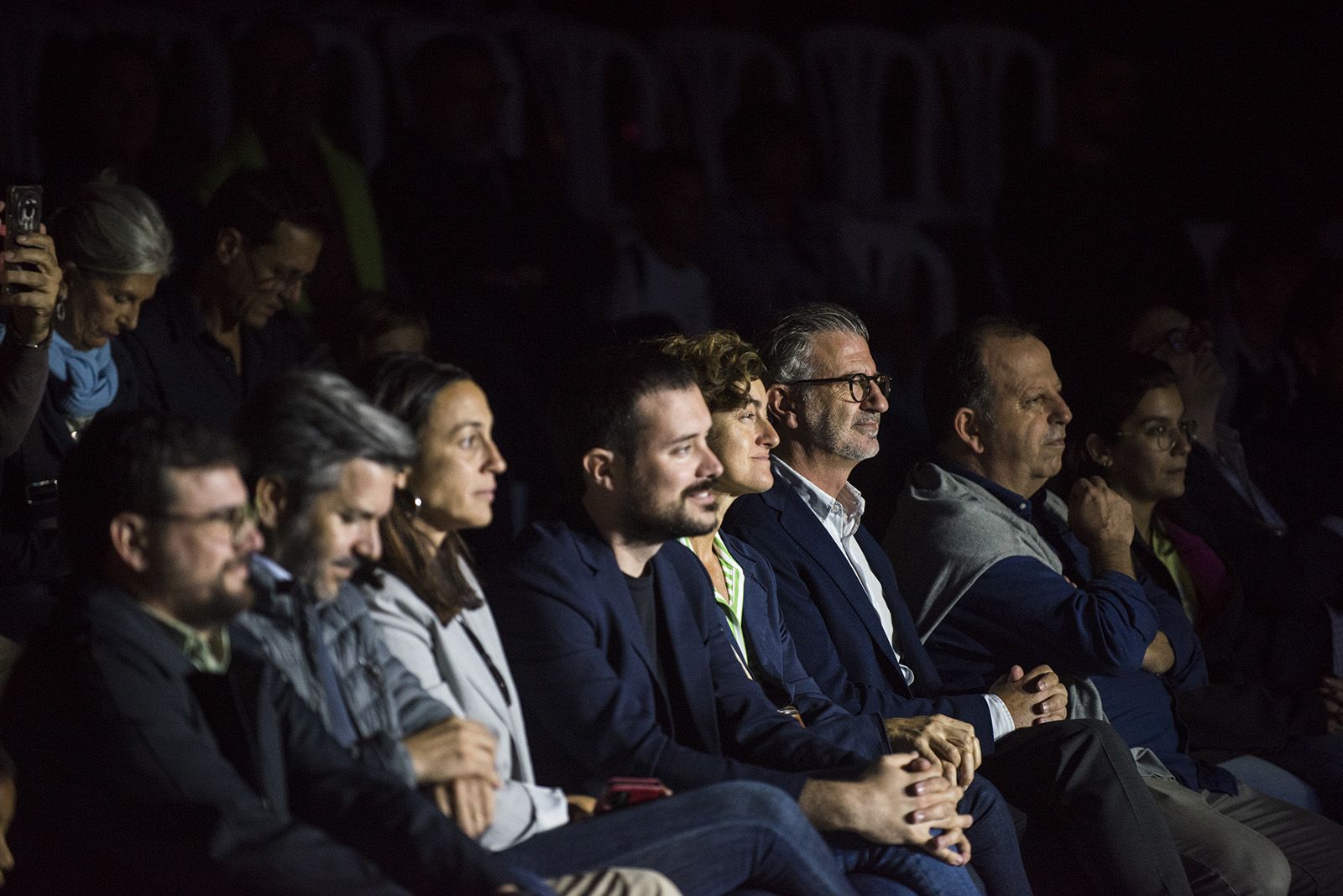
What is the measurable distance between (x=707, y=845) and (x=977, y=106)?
14.3 feet

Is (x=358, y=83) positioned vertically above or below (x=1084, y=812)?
above

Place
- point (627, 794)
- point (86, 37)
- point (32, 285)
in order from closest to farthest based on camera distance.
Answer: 1. point (627, 794)
2. point (32, 285)
3. point (86, 37)

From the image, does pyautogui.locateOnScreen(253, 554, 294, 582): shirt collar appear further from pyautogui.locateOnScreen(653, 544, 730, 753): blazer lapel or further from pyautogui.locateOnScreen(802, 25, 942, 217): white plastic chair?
pyautogui.locateOnScreen(802, 25, 942, 217): white plastic chair

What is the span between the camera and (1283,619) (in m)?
4.14

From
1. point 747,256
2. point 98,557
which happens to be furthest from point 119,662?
point 747,256

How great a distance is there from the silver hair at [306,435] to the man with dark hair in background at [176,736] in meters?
0.09

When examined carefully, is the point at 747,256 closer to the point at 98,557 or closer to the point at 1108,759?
the point at 1108,759

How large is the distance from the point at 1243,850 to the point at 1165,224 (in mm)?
3066

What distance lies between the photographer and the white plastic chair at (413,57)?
206 inches

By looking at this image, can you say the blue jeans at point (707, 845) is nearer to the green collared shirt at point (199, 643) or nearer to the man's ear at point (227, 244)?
the green collared shirt at point (199, 643)

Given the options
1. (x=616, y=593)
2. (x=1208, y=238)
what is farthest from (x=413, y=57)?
(x=1208, y=238)

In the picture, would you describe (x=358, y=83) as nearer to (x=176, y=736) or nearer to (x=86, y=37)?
(x=86, y=37)

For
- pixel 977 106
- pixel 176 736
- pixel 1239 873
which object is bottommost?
pixel 1239 873

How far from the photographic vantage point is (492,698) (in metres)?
2.53
